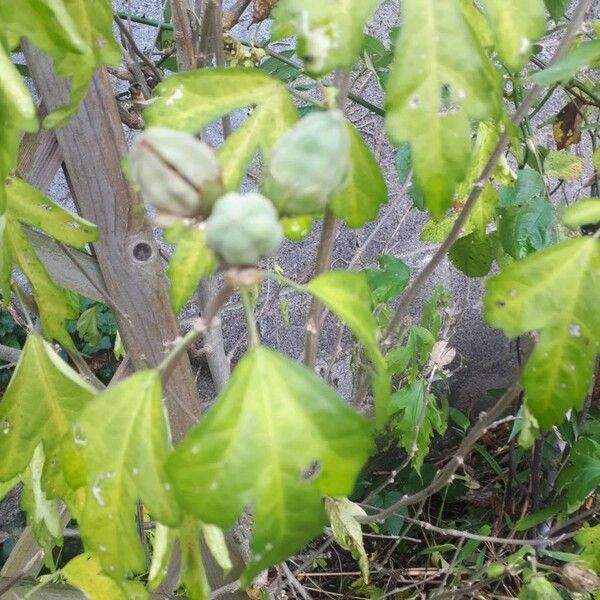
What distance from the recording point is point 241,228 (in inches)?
14.6

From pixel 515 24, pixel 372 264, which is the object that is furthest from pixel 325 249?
pixel 372 264

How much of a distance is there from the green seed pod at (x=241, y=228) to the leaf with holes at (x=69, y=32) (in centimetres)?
21

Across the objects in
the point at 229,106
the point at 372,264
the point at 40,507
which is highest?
the point at 229,106

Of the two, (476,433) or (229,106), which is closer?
(229,106)

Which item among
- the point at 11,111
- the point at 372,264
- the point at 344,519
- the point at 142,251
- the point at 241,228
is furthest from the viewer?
the point at 372,264

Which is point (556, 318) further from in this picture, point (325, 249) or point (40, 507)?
point (40, 507)

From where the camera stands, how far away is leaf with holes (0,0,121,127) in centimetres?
48

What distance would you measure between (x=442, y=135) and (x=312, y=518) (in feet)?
0.88

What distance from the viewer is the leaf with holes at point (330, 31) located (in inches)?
18.0

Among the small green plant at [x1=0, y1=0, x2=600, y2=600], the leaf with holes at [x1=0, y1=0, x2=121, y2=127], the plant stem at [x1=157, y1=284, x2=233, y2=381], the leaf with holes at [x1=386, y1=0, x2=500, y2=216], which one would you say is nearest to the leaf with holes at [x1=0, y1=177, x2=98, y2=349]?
the small green plant at [x1=0, y1=0, x2=600, y2=600]

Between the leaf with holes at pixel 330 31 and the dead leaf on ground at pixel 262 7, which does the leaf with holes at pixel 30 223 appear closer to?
the leaf with holes at pixel 330 31

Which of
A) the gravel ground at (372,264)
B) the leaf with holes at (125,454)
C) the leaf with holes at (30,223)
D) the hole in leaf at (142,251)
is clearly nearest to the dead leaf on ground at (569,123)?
the gravel ground at (372,264)

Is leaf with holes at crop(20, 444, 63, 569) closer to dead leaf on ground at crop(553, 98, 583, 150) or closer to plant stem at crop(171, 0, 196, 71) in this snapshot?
plant stem at crop(171, 0, 196, 71)

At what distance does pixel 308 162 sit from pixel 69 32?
22 centimetres
